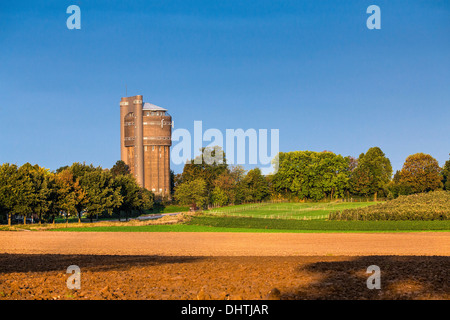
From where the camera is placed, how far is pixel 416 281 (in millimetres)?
14445

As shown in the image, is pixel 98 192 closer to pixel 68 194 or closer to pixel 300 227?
pixel 68 194

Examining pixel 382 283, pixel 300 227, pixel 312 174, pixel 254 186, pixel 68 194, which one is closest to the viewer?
pixel 382 283

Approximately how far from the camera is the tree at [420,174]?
133 m

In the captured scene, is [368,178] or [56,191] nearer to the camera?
[56,191]

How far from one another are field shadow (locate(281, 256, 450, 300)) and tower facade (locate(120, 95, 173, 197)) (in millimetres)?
130878

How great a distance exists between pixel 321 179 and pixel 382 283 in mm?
126724

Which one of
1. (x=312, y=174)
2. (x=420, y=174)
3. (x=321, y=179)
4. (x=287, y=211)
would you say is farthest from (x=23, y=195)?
(x=420, y=174)

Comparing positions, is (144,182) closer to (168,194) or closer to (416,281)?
(168,194)

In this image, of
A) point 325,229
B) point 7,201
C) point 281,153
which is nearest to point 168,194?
point 281,153

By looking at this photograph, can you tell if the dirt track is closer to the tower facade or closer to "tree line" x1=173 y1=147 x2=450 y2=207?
"tree line" x1=173 y1=147 x2=450 y2=207

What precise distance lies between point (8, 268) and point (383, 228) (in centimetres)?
5058

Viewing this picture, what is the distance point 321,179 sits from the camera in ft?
456

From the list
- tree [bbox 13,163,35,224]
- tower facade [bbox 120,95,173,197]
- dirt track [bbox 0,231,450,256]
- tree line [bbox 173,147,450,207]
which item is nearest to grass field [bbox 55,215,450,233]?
tree [bbox 13,163,35,224]

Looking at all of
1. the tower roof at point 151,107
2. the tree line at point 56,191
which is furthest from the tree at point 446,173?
the tree line at point 56,191
